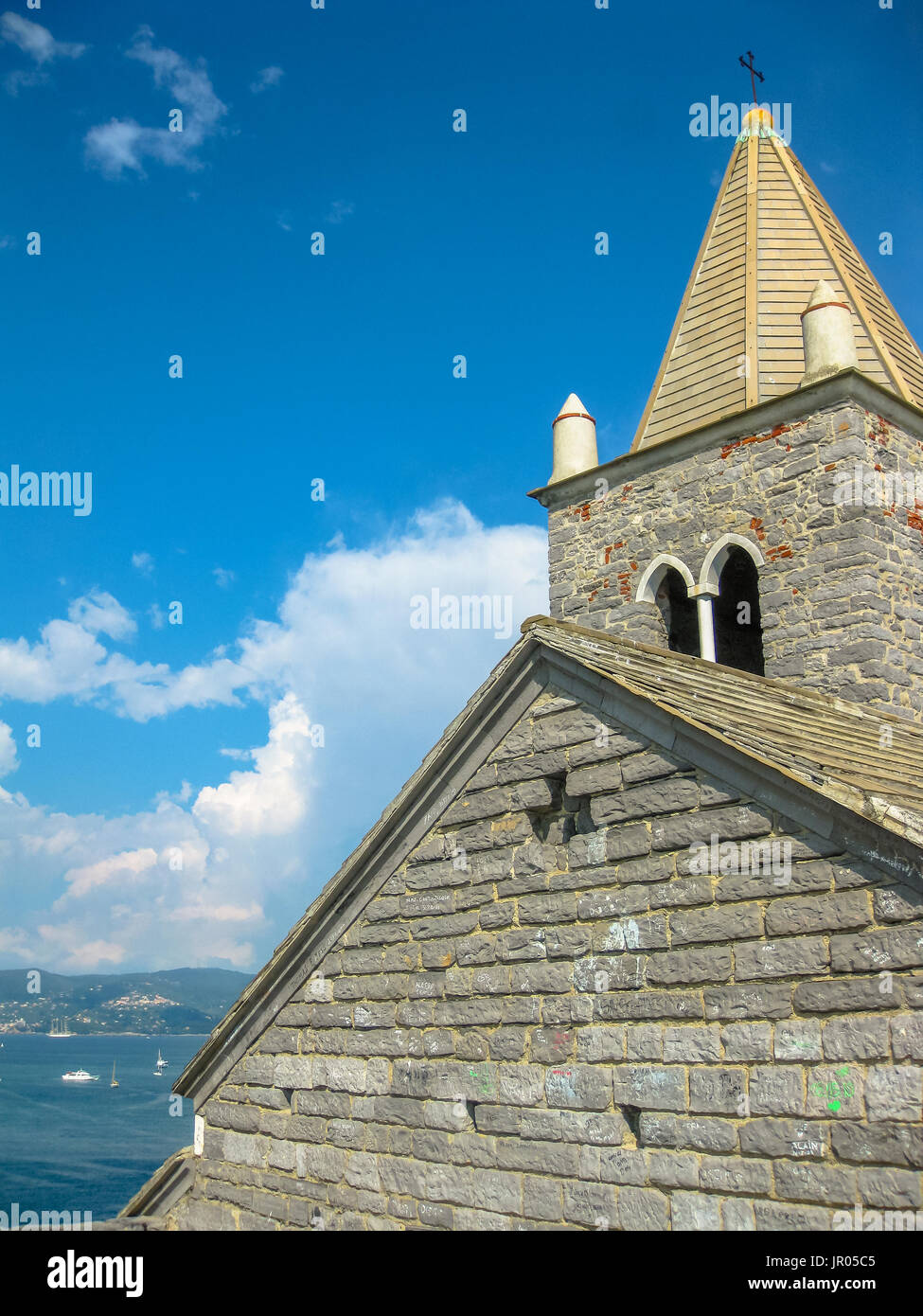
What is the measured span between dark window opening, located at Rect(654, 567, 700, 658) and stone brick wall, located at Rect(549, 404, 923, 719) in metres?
0.42

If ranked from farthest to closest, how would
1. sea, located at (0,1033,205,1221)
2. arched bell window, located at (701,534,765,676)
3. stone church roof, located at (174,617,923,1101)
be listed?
sea, located at (0,1033,205,1221) < arched bell window, located at (701,534,765,676) < stone church roof, located at (174,617,923,1101)

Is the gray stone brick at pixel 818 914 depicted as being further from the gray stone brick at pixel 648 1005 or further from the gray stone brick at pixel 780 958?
the gray stone brick at pixel 648 1005

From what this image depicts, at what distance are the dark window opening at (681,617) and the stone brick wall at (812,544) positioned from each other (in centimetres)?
42

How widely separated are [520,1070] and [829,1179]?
194 centimetres

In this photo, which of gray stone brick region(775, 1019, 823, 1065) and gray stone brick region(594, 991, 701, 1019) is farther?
gray stone brick region(594, 991, 701, 1019)

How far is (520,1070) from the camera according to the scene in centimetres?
632

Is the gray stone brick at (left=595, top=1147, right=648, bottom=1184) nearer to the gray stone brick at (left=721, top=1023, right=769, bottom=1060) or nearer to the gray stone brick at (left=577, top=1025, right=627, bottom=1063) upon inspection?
the gray stone brick at (left=577, top=1025, right=627, bottom=1063)

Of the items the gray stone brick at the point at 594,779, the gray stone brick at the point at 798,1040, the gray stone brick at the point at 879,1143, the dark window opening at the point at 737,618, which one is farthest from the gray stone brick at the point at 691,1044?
the dark window opening at the point at 737,618

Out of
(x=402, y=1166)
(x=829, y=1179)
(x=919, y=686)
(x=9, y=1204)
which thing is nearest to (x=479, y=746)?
(x=402, y=1166)

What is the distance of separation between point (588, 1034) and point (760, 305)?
11.7m

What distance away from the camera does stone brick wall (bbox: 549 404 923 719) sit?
39.1 feet

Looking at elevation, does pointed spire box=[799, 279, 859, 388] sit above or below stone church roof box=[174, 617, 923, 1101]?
above

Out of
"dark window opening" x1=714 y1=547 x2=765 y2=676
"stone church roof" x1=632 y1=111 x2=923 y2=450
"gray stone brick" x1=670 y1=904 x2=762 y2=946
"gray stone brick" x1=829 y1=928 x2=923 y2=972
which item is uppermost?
"stone church roof" x1=632 y1=111 x2=923 y2=450

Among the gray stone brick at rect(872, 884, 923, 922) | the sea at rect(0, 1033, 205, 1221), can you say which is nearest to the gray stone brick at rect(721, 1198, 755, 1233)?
the gray stone brick at rect(872, 884, 923, 922)
